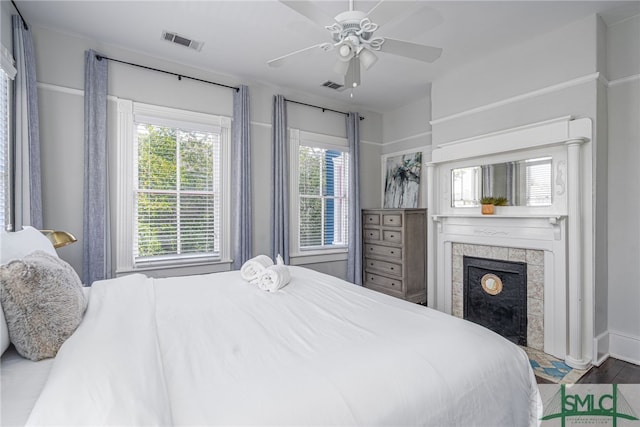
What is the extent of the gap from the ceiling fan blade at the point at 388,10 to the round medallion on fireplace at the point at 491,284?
2.63 meters

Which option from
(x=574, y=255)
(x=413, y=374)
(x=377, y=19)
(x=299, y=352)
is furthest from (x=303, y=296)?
(x=574, y=255)

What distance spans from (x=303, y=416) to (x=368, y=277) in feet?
12.8

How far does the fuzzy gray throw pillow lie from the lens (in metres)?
1.05

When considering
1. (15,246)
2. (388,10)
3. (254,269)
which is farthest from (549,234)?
(15,246)

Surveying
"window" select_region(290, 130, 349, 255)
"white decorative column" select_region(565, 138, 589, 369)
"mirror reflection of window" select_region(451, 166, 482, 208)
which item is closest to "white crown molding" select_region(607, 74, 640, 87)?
"white decorative column" select_region(565, 138, 589, 369)

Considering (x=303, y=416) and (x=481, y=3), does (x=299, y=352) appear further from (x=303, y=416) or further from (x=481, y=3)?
(x=481, y=3)

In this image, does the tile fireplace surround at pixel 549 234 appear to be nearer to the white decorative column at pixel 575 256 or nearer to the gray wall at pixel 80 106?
the white decorative column at pixel 575 256

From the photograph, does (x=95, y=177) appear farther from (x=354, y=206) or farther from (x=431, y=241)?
(x=431, y=241)

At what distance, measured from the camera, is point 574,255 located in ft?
8.61

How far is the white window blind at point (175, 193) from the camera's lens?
3.27 metres

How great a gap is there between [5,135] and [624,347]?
523cm

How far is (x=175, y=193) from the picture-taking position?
3428 millimetres

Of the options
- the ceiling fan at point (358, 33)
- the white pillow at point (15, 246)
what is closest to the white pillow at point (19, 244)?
the white pillow at point (15, 246)

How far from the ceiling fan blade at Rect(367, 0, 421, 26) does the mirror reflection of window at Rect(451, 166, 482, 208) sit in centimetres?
215
